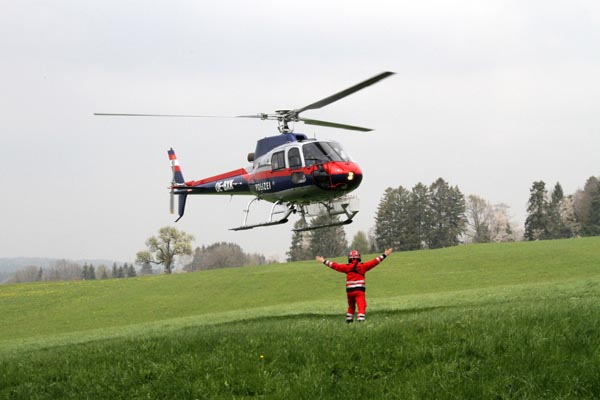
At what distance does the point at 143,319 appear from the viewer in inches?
1652

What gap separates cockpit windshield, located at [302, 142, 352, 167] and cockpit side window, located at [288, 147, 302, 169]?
22 cm

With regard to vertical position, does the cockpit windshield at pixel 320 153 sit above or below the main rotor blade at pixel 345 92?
below

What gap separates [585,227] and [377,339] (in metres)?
99.4

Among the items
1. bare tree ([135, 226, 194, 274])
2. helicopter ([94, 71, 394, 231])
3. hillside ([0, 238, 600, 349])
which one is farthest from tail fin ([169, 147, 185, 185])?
bare tree ([135, 226, 194, 274])

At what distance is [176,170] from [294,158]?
27.7ft

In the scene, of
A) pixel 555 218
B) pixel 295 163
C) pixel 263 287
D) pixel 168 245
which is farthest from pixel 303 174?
pixel 555 218

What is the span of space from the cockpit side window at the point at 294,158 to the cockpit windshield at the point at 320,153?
22cm

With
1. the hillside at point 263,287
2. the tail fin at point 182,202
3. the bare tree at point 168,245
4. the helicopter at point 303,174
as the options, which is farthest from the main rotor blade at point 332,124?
the bare tree at point 168,245

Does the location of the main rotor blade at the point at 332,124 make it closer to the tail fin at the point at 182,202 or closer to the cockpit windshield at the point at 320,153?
Answer: the cockpit windshield at the point at 320,153

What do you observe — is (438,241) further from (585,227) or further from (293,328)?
(293,328)

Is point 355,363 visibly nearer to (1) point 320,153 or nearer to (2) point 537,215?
(1) point 320,153

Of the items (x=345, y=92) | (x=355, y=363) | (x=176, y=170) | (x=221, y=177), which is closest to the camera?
(x=355, y=363)

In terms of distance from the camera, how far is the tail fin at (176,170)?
84.6 ft

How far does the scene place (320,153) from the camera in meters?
19.3
